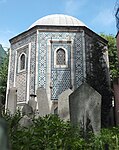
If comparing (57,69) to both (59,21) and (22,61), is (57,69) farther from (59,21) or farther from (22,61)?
(59,21)

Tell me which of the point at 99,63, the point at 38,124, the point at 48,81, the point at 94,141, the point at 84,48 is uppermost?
the point at 84,48

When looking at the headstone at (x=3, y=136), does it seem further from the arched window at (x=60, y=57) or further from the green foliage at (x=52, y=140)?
the arched window at (x=60, y=57)

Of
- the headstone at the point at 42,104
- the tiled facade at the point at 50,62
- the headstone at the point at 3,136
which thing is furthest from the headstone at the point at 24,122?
the tiled facade at the point at 50,62

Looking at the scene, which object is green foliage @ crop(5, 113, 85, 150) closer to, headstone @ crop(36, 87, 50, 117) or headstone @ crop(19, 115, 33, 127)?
headstone @ crop(19, 115, 33, 127)

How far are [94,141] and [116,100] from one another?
33.7 ft

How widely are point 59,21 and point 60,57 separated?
160 inches

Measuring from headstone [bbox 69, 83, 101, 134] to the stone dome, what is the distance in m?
14.6

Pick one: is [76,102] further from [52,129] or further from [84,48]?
[84,48]

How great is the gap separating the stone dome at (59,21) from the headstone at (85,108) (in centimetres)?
1464

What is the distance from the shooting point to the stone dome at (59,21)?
19.9 m

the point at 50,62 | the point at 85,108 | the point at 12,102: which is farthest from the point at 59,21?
the point at 85,108

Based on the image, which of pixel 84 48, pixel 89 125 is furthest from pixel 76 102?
pixel 84 48

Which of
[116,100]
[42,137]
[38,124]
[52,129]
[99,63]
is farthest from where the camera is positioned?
[99,63]

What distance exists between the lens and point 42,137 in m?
3.95
